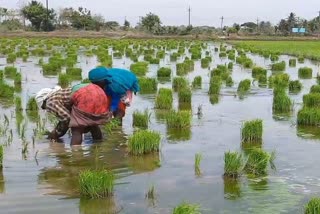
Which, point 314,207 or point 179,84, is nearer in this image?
point 314,207

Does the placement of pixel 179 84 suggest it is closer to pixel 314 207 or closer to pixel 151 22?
pixel 314 207

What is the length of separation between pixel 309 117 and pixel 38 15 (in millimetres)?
61009

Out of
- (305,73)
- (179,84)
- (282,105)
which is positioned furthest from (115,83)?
(305,73)

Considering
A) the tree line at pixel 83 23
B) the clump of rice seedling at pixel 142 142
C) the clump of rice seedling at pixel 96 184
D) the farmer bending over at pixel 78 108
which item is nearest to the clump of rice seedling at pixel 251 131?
the clump of rice seedling at pixel 142 142

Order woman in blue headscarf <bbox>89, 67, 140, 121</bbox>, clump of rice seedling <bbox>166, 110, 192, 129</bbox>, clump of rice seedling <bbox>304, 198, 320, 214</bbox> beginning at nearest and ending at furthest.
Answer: clump of rice seedling <bbox>304, 198, 320, 214</bbox> < woman in blue headscarf <bbox>89, 67, 140, 121</bbox> < clump of rice seedling <bbox>166, 110, 192, 129</bbox>

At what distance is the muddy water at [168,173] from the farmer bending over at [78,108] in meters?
0.21

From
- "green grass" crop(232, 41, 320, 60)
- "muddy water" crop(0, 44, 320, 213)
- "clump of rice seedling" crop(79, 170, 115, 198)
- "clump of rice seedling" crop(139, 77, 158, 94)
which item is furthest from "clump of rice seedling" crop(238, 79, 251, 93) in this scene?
"green grass" crop(232, 41, 320, 60)

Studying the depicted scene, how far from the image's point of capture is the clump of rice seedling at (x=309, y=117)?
8.20 meters

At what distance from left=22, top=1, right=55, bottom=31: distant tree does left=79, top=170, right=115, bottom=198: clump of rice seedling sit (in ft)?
208

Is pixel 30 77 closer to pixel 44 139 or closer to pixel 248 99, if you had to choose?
pixel 248 99

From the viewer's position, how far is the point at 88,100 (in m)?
6.45

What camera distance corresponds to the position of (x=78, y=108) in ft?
21.2

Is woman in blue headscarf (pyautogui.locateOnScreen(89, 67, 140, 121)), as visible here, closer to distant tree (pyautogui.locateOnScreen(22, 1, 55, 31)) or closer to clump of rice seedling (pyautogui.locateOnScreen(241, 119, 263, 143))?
clump of rice seedling (pyautogui.locateOnScreen(241, 119, 263, 143))

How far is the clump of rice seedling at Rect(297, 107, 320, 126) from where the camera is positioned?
820cm
